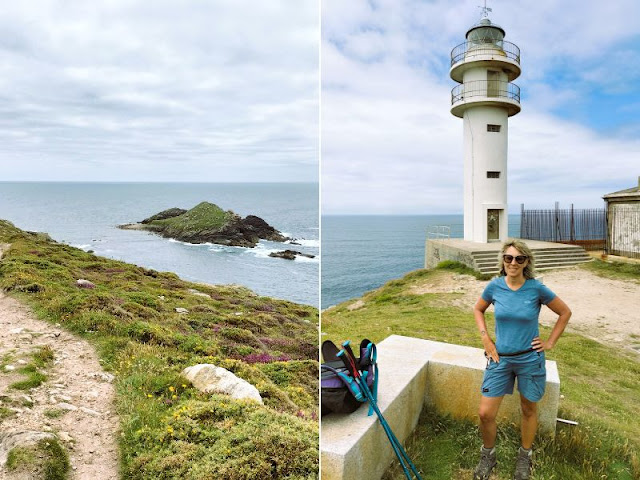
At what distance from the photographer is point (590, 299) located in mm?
6656

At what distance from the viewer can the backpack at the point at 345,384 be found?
165cm

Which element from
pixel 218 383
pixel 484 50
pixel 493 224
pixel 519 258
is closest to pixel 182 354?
pixel 218 383

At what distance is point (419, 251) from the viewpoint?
36.9 m

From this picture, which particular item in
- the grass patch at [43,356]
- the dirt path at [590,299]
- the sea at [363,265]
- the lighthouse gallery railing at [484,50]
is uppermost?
the lighthouse gallery railing at [484,50]

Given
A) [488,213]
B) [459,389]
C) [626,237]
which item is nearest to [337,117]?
[488,213]

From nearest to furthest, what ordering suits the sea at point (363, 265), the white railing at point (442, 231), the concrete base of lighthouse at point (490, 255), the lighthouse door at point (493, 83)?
the concrete base of lighthouse at point (490, 255) → the lighthouse door at point (493, 83) → the white railing at point (442, 231) → the sea at point (363, 265)

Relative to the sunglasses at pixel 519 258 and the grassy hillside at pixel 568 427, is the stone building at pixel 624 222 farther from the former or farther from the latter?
the sunglasses at pixel 519 258

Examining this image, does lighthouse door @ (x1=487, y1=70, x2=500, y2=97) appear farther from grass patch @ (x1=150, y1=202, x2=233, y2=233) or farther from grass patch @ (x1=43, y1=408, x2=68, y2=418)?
grass patch @ (x1=43, y1=408, x2=68, y2=418)

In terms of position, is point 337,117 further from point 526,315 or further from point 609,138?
point 526,315

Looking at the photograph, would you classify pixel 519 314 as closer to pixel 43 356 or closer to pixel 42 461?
pixel 42 461

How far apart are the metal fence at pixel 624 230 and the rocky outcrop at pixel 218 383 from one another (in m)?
9.68

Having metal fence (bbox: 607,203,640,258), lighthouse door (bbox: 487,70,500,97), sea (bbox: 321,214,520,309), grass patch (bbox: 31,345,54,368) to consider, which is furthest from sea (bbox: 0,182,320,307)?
lighthouse door (bbox: 487,70,500,97)

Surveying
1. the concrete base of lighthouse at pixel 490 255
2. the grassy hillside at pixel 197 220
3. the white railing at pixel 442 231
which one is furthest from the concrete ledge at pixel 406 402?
the white railing at pixel 442 231

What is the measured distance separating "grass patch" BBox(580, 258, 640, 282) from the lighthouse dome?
6.24 meters
